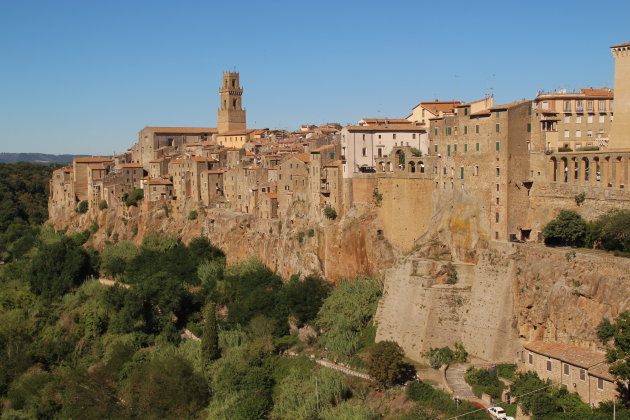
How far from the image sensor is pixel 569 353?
32.3 meters

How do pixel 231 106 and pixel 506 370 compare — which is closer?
pixel 506 370

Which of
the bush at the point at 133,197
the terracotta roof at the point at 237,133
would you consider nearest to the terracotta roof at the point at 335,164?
the bush at the point at 133,197

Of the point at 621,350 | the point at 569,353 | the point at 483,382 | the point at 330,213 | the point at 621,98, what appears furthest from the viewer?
the point at 330,213

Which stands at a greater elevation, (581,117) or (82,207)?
(581,117)

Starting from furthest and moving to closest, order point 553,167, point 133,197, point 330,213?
point 133,197 < point 330,213 < point 553,167

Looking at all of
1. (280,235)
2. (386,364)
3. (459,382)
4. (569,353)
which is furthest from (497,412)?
(280,235)

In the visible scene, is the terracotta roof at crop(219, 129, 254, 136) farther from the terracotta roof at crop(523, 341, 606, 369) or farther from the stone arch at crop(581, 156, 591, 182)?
the terracotta roof at crop(523, 341, 606, 369)

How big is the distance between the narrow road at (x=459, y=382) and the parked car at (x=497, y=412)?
160 centimetres

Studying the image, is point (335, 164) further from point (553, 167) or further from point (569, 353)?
point (569, 353)

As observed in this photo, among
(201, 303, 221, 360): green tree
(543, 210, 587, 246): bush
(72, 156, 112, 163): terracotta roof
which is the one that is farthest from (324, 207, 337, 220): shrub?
(72, 156, 112, 163): terracotta roof

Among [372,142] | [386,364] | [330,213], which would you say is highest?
[372,142]

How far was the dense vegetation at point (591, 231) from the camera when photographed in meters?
34.2

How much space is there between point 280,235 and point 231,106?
4055 centimetres

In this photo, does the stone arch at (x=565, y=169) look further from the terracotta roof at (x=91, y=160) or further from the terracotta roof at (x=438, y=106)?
the terracotta roof at (x=91, y=160)
